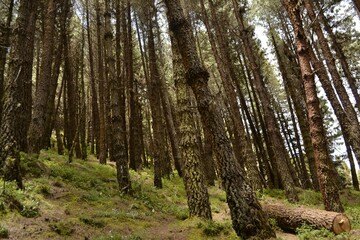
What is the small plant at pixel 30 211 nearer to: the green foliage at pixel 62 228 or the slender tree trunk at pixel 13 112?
the green foliage at pixel 62 228

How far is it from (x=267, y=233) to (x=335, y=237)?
7.05 feet

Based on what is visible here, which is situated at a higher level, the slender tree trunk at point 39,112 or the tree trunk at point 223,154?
the slender tree trunk at point 39,112

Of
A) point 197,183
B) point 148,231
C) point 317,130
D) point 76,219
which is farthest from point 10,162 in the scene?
point 317,130

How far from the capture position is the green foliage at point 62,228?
6.29 m

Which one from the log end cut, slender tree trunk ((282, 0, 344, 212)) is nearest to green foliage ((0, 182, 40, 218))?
the log end cut

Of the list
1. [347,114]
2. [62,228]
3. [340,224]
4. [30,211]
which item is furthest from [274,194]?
[30,211]

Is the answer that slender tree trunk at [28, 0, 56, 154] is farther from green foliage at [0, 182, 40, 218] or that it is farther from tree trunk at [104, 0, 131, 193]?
green foliage at [0, 182, 40, 218]

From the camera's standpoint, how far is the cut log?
689 cm

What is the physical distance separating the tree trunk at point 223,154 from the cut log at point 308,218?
2.49 meters

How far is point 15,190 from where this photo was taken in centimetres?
699

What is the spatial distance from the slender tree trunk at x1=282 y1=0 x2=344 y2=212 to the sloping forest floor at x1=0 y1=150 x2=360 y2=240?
852mm

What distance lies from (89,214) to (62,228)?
1418 mm

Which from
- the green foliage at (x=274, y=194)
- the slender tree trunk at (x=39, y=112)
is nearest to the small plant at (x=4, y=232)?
the slender tree trunk at (x=39, y=112)

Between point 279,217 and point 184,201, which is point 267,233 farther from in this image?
point 184,201
